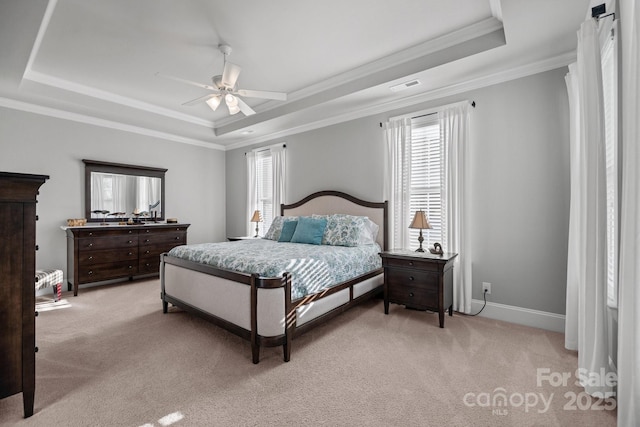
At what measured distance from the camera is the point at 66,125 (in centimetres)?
439

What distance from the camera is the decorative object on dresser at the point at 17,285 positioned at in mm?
1577

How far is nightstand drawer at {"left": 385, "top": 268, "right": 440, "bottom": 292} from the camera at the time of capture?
119 inches

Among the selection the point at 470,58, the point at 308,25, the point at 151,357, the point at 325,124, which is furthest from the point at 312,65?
the point at 151,357

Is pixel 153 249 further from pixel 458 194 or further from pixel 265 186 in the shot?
pixel 458 194

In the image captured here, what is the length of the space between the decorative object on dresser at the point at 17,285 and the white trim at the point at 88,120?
3.67 meters

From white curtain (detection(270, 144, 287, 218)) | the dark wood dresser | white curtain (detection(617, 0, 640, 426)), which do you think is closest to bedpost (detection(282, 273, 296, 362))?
white curtain (detection(617, 0, 640, 426))

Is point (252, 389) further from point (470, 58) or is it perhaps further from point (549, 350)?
point (470, 58)

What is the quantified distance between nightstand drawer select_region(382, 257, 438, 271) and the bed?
286 millimetres

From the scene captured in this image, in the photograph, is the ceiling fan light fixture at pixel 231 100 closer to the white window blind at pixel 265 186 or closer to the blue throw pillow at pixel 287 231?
the blue throw pillow at pixel 287 231

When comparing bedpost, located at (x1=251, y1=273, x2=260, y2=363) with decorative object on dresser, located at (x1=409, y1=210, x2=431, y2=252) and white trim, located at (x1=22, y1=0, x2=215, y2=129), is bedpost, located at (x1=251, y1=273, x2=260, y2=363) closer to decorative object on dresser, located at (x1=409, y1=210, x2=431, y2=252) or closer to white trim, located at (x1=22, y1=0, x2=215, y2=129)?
decorative object on dresser, located at (x1=409, y1=210, x2=431, y2=252)

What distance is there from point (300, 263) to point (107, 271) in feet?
11.6

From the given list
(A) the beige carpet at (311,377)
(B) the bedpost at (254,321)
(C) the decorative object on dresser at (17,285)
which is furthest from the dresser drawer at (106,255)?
(B) the bedpost at (254,321)

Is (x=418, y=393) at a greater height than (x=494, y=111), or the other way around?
(x=494, y=111)

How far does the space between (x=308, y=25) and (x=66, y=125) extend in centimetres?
410
